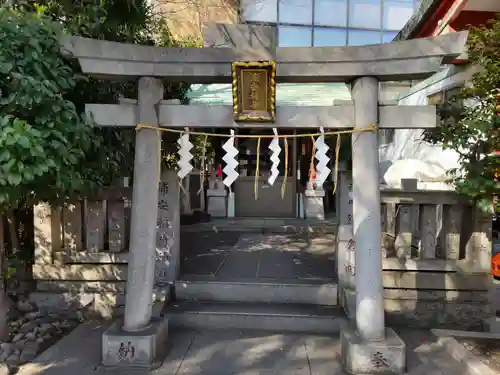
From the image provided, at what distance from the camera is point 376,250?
14.4 feet

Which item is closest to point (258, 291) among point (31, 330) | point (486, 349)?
point (486, 349)

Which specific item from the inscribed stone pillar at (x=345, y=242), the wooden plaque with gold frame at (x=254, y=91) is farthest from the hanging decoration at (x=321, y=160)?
the inscribed stone pillar at (x=345, y=242)

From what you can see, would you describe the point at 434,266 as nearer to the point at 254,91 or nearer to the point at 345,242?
the point at 345,242

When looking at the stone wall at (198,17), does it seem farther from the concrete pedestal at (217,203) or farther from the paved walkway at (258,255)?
the paved walkway at (258,255)

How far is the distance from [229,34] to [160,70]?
0.89 metres

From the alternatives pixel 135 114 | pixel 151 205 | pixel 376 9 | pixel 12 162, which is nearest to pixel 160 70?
pixel 135 114

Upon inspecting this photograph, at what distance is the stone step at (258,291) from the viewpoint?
226 inches

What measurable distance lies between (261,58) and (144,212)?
7.23 ft

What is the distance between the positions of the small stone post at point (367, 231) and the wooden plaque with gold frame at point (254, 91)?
3.22 feet

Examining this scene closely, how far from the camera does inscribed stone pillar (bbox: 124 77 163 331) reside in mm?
4535

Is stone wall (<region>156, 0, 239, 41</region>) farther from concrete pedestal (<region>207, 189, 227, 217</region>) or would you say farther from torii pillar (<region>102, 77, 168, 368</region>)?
torii pillar (<region>102, 77, 168, 368</region>)

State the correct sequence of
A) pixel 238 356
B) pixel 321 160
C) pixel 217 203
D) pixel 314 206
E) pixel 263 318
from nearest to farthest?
pixel 321 160, pixel 238 356, pixel 263 318, pixel 314 206, pixel 217 203

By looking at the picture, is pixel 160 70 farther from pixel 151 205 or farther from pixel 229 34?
pixel 151 205

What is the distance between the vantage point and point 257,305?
18.8 ft
